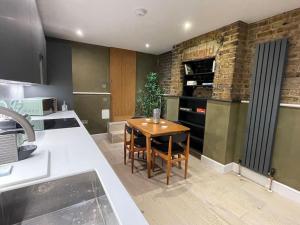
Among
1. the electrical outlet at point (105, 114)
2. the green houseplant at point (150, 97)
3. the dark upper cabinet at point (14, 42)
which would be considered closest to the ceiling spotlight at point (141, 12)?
the dark upper cabinet at point (14, 42)

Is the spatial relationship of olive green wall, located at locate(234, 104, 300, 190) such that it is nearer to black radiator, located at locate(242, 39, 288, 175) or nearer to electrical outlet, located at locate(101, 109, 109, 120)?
black radiator, located at locate(242, 39, 288, 175)

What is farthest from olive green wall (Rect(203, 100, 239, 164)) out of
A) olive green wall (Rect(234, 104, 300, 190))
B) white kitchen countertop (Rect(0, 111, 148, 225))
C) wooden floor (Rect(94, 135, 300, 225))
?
white kitchen countertop (Rect(0, 111, 148, 225))

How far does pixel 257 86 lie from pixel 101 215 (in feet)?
8.43

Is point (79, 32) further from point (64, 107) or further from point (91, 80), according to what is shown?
point (64, 107)

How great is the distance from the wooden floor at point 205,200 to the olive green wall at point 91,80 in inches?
74.8

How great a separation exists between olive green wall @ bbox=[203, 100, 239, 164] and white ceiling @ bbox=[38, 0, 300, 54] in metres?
1.30

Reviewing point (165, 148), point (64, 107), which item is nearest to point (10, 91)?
point (64, 107)

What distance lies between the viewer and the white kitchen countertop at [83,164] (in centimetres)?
54

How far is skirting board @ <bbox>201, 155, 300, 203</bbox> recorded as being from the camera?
2069 mm

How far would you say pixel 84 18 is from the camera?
2.43 meters

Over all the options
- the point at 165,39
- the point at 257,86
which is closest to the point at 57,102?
the point at 165,39

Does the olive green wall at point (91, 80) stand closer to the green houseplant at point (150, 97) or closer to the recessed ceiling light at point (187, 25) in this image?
the green houseplant at point (150, 97)

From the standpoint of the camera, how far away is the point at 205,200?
200cm

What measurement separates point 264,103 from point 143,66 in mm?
3279
